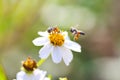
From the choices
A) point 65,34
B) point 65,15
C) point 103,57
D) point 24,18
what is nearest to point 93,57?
point 103,57

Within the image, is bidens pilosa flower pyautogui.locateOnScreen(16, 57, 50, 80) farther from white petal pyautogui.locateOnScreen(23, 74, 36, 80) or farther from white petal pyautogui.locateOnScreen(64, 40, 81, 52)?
white petal pyautogui.locateOnScreen(64, 40, 81, 52)

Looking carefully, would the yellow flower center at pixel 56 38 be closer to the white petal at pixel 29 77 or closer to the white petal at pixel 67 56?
the white petal at pixel 67 56

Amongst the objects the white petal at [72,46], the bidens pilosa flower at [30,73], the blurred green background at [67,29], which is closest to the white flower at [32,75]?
the bidens pilosa flower at [30,73]

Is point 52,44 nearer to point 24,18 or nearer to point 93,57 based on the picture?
point 24,18

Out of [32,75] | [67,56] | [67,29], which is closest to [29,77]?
[32,75]

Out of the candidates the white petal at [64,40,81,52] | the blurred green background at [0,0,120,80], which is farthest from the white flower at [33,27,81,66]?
the blurred green background at [0,0,120,80]

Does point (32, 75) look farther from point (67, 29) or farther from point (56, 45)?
point (67, 29)

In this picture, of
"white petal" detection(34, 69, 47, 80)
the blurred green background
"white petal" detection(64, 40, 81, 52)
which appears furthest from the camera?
the blurred green background
